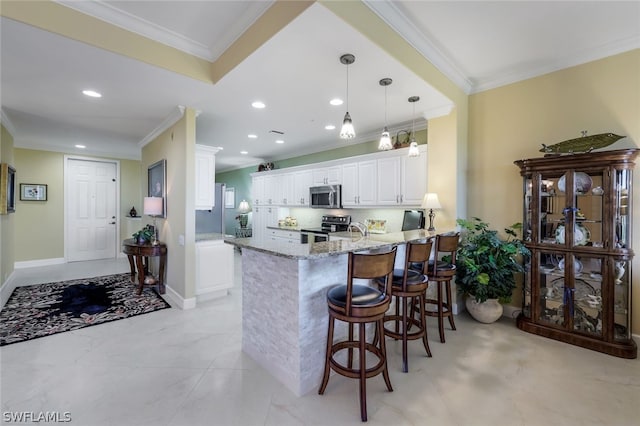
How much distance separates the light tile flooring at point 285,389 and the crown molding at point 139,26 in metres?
2.91

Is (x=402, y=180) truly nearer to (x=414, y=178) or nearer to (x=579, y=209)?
(x=414, y=178)

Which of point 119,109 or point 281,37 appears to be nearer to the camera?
point 281,37

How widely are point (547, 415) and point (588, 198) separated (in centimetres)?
217

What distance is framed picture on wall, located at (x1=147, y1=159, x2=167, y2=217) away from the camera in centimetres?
432

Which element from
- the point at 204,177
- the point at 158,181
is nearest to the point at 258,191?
the point at 158,181

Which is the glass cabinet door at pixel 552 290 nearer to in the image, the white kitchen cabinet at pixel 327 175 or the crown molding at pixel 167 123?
the white kitchen cabinet at pixel 327 175

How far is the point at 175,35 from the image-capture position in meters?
2.62

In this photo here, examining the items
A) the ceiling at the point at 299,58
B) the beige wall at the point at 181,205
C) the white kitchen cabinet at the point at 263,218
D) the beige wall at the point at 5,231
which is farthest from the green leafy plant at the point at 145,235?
the white kitchen cabinet at the point at 263,218

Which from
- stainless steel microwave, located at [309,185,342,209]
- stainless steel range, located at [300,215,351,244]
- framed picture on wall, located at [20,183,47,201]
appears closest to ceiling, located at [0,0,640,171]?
stainless steel microwave, located at [309,185,342,209]

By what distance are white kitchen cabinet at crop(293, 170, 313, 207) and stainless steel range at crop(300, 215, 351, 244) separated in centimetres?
59

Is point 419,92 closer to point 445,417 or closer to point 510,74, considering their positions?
point 510,74

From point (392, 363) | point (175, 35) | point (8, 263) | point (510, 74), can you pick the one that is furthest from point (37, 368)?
point (510, 74)

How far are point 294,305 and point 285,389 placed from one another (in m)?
0.64

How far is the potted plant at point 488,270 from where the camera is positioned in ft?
10.2
